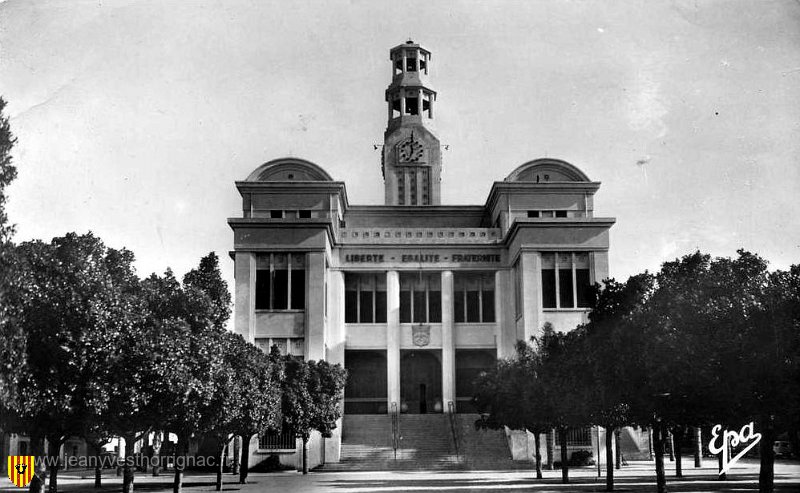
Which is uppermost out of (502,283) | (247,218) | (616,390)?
(247,218)

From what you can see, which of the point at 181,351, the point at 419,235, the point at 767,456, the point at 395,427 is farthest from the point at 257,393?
the point at 419,235

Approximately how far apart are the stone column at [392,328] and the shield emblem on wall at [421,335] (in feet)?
3.38

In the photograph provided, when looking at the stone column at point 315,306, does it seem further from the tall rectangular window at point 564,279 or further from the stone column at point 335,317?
the tall rectangular window at point 564,279

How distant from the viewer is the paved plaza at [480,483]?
3034cm

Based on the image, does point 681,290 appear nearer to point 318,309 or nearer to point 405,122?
point 318,309

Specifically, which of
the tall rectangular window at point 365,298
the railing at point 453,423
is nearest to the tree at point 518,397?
the railing at point 453,423

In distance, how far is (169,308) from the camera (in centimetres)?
2564

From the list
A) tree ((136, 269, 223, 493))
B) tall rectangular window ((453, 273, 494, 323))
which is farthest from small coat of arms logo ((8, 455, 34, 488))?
tall rectangular window ((453, 273, 494, 323))

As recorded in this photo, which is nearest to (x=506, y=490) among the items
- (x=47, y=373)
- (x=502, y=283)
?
(x=47, y=373)

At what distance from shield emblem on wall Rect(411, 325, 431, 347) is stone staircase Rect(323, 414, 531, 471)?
5753mm

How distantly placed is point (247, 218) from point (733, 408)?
37126 millimetres

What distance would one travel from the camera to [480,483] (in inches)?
1312

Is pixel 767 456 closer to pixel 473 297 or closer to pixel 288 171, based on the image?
pixel 473 297

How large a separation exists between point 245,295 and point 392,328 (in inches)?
385
